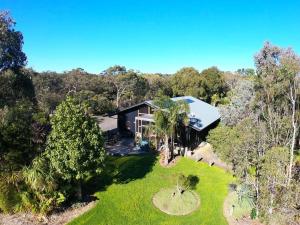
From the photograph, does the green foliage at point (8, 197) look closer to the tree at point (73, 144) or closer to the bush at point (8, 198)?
the bush at point (8, 198)

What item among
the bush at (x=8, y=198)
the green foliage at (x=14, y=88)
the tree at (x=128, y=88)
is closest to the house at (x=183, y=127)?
the green foliage at (x=14, y=88)

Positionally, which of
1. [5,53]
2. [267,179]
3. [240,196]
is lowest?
[240,196]

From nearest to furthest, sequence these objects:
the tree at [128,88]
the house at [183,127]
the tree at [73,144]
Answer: the tree at [73,144] → the house at [183,127] → the tree at [128,88]

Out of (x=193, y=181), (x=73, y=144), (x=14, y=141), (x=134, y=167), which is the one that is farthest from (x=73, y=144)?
(x=193, y=181)

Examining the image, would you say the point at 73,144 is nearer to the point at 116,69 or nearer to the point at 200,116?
the point at 200,116

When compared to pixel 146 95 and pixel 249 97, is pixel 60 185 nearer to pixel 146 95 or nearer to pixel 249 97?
pixel 249 97

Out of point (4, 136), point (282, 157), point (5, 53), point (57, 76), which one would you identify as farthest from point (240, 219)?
point (57, 76)
